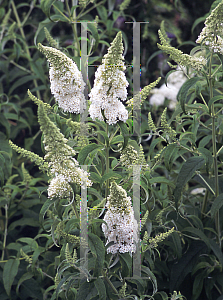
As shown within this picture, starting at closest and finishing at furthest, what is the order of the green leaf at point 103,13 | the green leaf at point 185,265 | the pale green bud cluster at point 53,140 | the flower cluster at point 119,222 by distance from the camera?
the pale green bud cluster at point 53,140
the flower cluster at point 119,222
the green leaf at point 185,265
the green leaf at point 103,13

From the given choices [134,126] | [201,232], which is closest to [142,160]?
[134,126]

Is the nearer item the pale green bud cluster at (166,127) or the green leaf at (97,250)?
the green leaf at (97,250)

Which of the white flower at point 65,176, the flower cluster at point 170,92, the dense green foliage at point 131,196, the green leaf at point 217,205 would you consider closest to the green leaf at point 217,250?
the dense green foliage at point 131,196

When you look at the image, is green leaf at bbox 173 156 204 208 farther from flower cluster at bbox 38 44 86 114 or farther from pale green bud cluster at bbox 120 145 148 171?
flower cluster at bbox 38 44 86 114

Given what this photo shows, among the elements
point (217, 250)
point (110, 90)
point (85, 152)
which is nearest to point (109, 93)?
point (110, 90)

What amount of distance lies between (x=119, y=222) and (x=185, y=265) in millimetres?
373

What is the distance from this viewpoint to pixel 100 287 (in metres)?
0.68

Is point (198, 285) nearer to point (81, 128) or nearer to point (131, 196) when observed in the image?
point (131, 196)

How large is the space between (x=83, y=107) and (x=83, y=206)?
216 millimetres

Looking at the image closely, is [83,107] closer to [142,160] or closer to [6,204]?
[142,160]

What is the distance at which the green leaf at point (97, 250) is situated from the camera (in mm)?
654

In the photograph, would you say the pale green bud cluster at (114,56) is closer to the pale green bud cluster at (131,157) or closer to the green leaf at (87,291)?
the pale green bud cluster at (131,157)

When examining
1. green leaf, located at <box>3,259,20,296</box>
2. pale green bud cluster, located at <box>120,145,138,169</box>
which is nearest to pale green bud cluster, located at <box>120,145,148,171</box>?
pale green bud cluster, located at <box>120,145,138,169</box>

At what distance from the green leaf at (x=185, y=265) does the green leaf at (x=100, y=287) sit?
0.31 metres
